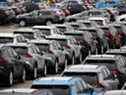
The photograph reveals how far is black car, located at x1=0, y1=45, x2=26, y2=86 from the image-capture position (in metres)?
23.8

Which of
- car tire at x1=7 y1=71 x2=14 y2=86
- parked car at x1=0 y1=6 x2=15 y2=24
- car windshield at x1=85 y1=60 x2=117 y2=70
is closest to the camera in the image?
car windshield at x1=85 y1=60 x2=117 y2=70

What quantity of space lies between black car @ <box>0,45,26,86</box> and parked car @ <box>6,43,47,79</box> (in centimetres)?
56

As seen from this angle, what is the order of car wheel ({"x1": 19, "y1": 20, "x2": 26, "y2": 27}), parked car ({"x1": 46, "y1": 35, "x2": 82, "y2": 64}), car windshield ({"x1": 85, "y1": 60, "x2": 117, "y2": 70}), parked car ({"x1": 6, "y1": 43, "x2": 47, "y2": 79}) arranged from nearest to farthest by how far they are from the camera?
car windshield ({"x1": 85, "y1": 60, "x2": 117, "y2": 70}) < parked car ({"x1": 6, "y1": 43, "x2": 47, "y2": 79}) < parked car ({"x1": 46, "y1": 35, "x2": 82, "y2": 64}) < car wheel ({"x1": 19, "y1": 20, "x2": 26, "y2": 27})

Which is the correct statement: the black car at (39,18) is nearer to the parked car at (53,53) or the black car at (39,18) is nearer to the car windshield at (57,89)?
the parked car at (53,53)

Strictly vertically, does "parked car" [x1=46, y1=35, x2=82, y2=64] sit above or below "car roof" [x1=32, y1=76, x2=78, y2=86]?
below

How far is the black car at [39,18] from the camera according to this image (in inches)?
1973

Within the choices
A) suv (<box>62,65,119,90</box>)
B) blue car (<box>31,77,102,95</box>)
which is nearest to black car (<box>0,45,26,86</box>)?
suv (<box>62,65,119,90</box>)

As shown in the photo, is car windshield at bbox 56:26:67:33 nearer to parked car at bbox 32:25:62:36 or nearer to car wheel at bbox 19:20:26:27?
parked car at bbox 32:25:62:36

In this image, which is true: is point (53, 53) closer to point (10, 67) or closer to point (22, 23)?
point (10, 67)

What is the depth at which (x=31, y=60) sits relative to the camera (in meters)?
26.1

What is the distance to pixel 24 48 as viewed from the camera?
26.6 metres

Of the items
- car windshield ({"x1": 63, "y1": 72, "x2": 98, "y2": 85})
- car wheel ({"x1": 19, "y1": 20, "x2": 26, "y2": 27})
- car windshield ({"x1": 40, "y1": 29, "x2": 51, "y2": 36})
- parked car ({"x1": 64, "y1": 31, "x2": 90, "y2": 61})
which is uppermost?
car windshield ({"x1": 63, "y1": 72, "x2": 98, "y2": 85})

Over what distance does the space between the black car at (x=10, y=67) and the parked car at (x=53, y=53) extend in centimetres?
237

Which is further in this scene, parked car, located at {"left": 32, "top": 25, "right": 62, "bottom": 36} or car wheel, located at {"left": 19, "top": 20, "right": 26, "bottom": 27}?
car wheel, located at {"left": 19, "top": 20, "right": 26, "bottom": 27}
